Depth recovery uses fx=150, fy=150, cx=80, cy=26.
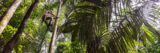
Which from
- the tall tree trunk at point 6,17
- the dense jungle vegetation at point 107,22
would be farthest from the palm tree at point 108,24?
the tall tree trunk at point 6,17

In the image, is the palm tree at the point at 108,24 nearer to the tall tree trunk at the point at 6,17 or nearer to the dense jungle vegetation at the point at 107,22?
the dense jungle vegetation at the point at 107,22

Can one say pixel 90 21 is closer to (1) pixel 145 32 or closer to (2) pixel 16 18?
(1) pixel 145 32

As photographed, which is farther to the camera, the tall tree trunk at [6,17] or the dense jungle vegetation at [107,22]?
the dense jungle vegetation at [107,22]

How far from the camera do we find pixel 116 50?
10.2 feet

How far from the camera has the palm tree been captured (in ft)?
9.69

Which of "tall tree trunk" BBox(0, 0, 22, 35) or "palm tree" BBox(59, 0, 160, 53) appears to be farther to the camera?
"palm tree" BBox(59, 0, 160, 53)

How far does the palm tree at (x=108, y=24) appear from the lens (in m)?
2.95

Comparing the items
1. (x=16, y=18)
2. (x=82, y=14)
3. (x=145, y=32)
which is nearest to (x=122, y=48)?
(x=145, y=32)

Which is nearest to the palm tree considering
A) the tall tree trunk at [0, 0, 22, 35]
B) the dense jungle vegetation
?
the dense jungle vegetation

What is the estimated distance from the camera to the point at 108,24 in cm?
308

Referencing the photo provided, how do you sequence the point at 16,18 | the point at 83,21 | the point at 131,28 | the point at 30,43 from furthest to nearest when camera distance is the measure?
the point at 30,43 < the point at 16,18 < the point at 83,21 < the point at 131,28

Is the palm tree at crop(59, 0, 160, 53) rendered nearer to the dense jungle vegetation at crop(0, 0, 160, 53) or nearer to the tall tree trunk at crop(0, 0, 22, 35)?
the dense jungle vegetation at crop(0, 0, 160, 53)

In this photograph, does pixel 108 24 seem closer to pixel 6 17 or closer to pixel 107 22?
pixel 107 22

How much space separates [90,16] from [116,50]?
0.94 metres
